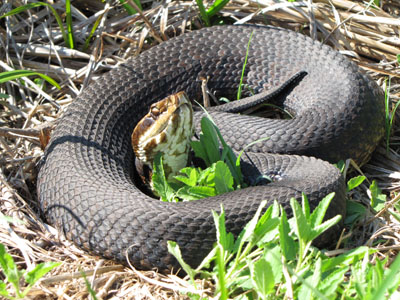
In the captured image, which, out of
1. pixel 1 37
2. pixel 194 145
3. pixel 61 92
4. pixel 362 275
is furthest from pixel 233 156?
pixel 1 37

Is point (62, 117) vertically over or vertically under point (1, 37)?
under

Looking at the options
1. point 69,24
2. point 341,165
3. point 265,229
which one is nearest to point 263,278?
point 265,229

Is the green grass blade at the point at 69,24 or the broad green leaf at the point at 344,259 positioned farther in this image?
the green grass blade at the point at 69,24

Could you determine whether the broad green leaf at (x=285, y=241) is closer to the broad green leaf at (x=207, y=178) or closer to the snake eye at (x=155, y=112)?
the broad green leaf at (x=207, y=178)

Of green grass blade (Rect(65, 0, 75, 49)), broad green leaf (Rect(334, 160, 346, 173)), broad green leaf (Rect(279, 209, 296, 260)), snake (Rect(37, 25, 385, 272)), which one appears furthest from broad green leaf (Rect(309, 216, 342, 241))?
green grass blade (Rect(65, 0, 75, 49))

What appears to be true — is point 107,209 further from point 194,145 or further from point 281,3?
point 281,3

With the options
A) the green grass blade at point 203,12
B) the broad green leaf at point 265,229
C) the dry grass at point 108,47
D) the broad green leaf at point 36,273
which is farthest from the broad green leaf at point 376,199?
the green grass blade at point 203,12
